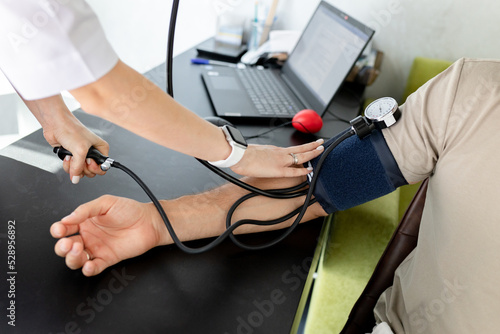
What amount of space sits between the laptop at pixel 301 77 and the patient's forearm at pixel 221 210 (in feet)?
1.17

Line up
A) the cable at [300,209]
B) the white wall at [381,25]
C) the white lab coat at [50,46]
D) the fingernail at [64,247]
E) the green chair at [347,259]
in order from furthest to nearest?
the white wall at [381,25]
the green chair at [347,259]
the cable at [300,209]
the fingernail at [64,247]
the white lab coat at [50,46]

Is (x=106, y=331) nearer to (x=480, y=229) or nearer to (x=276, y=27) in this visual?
(x=480, y=229)

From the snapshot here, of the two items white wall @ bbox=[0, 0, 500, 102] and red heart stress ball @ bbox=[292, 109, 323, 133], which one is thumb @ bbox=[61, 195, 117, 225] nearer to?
red heart stress ball @ bbox=[292, 109, 323, 133]

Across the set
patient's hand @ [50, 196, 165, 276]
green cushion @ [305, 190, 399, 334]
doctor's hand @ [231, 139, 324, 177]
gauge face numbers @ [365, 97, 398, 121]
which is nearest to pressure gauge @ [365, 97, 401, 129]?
gauge face numbers @ [365, 97, 398, 121]

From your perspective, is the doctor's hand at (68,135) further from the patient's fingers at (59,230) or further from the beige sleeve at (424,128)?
the beige sleeve at (424,128)

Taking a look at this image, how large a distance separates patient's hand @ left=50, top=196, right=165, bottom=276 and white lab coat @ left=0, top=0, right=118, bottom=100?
21cm

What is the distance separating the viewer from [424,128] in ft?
2.36

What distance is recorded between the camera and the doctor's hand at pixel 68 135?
0.73m

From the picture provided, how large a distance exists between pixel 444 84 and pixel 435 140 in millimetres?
107

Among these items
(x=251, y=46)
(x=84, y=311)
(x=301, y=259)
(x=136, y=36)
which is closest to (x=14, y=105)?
(x=136, y=36)

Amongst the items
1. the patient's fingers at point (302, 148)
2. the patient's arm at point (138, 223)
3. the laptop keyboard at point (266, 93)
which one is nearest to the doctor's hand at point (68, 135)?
the patient's arm at point (138, 223)

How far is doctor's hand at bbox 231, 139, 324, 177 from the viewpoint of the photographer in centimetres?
75

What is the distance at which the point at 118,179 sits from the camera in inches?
31.4

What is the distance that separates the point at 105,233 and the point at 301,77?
932 mm
